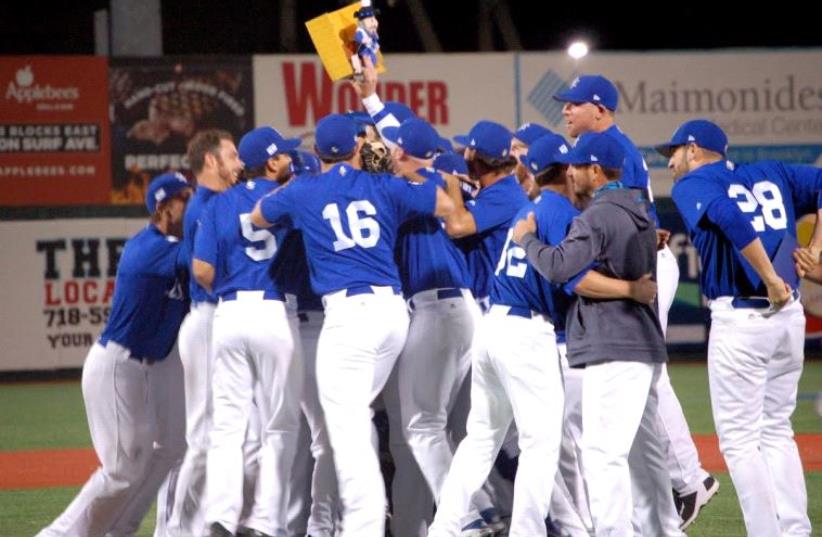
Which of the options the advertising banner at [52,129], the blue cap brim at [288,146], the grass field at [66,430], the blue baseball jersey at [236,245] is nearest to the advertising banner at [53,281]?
the advertising banner at [52,129]

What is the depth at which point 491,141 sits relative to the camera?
7.82 m

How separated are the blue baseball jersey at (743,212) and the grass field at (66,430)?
160cm

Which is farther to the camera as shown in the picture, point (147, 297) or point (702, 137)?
point (147, 297)

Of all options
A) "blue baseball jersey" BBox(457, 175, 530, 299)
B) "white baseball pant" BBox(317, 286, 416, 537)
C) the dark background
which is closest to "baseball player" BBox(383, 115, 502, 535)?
"blue baseball jersey" BBox(457, 175, 530, 299)

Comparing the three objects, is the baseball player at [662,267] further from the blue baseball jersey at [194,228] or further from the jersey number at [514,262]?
the blue baseball jersey at [194,228]

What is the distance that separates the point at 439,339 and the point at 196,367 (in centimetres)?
128

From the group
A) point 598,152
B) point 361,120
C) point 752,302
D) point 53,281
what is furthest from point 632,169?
point 53,281

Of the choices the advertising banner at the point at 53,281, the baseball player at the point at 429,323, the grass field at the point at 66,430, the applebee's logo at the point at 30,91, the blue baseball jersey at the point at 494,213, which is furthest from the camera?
the advertising banner at the point at 53,281

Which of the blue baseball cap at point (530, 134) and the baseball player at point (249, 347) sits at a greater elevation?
the blue baseball cap at point (530, 134)

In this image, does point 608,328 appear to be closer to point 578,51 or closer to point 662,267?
point 662,267

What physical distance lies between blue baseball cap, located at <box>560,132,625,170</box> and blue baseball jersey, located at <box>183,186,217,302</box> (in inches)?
84.4

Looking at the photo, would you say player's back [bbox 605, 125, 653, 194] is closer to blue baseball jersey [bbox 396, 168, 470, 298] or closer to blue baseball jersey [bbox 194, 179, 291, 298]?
blue baseball jersey [bbox 396, 168, 470, 298]

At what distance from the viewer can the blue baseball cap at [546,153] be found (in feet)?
23.4

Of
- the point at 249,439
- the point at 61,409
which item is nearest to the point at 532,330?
the point at 249,439
